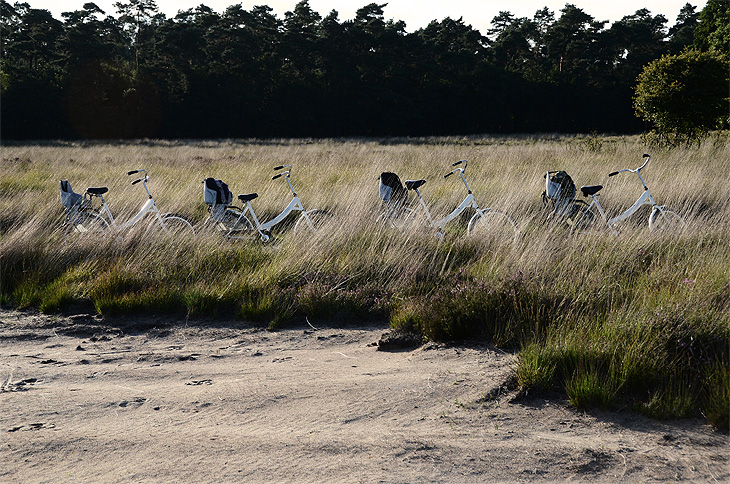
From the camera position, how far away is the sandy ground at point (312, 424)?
3.10 meters

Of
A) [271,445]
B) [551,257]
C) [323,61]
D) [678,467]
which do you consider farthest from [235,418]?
[323,61]

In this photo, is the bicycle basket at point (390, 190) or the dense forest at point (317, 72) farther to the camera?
the dense forest at point (317, 72)

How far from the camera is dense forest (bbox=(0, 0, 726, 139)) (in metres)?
59.0

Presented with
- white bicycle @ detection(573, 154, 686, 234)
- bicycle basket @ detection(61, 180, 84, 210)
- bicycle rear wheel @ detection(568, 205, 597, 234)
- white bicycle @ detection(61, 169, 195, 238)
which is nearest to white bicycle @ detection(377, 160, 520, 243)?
bicycle rear wheel @ detection(568, 205, 597, 234)

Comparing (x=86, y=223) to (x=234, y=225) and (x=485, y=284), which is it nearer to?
(x=234, y=225)

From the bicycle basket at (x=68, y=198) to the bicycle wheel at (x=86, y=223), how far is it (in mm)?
201

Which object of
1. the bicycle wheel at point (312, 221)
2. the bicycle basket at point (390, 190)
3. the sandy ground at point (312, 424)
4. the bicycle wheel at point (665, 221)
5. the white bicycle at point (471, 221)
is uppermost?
the bicycle basket at point (390, 190)

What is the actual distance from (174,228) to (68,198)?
1.57 metres

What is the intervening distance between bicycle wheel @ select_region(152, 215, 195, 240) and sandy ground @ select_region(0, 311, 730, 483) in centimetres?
257

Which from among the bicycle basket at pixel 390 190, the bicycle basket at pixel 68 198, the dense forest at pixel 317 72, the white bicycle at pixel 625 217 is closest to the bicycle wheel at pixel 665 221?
the white bicycle at pixel 625 217

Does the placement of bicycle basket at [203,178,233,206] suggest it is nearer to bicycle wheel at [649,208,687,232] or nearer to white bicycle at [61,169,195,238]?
white bicycle at [61,169,195,238]

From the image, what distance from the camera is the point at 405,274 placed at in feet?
20.0

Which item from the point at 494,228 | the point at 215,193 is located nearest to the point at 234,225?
the point at 215,193

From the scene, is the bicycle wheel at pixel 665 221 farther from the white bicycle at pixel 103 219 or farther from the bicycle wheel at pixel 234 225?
the white bicycle at pixel 103 219
